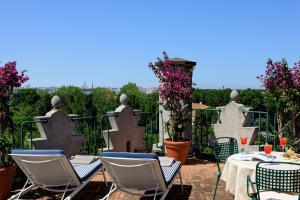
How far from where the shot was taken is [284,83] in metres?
5.53

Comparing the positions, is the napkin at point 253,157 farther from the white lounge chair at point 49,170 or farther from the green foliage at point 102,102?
the green foliage at point 102,102

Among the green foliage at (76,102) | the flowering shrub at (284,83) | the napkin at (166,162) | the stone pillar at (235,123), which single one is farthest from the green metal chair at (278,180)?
the green foliage at (76,102)

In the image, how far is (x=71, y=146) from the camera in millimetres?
5730

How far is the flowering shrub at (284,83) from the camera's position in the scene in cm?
555

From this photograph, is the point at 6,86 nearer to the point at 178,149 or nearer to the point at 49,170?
the point at 49,170

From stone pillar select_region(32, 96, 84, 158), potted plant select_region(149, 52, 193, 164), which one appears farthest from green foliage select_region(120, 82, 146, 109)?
stone pillar select_region(32, 96, 84, 158)

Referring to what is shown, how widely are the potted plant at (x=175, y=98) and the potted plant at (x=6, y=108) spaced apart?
300 centimetres

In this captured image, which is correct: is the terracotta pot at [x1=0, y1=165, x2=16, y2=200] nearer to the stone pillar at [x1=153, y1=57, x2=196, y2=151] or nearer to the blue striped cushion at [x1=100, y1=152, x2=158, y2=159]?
the blue striped cushion at [x1=100, y1=152, x2=158, y2=159]

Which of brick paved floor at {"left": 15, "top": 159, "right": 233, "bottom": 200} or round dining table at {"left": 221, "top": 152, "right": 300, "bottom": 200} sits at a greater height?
round dining table at {"left": 221, "top": 152, "right": 300, "bottom": 200}

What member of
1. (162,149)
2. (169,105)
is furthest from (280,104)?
(162,149)

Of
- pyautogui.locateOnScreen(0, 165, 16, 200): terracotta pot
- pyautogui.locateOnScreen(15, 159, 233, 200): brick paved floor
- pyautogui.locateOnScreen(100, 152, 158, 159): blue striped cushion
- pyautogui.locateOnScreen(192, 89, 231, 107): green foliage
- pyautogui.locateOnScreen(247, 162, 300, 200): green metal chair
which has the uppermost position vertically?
pyautogui.locateOnScreen(192, 89, 231, 107): green foliage

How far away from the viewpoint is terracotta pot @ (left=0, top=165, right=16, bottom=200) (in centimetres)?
443

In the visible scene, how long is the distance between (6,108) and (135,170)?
2.22 m

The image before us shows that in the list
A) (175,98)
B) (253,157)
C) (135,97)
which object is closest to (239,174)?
(253,157)
